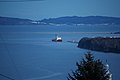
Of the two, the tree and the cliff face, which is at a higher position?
the cliff face

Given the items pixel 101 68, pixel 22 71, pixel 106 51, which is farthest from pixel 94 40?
pixel 101 68

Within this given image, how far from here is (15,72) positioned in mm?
11320

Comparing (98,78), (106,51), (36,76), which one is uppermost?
(106,51)

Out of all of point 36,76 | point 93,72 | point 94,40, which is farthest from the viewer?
point 94,40

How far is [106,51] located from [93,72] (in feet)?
60.1

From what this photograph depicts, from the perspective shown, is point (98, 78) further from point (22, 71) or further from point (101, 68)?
point (22, 71)

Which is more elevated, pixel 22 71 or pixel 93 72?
pixel 22 71

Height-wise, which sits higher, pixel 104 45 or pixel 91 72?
pixel 104 45

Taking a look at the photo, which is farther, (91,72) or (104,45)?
(104,45)

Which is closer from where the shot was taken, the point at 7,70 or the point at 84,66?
the point at 84,66

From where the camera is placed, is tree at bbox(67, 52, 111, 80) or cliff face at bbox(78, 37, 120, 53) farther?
cliff face at bbox(78, 37, 120, 53)

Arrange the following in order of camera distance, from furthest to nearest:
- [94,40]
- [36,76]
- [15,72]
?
[94,40], [15,72], [36,76]

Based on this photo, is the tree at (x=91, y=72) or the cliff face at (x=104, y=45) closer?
the tree at (x=91, y=72)

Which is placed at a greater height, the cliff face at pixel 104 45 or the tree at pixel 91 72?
the cliff face at pixel 104 45
